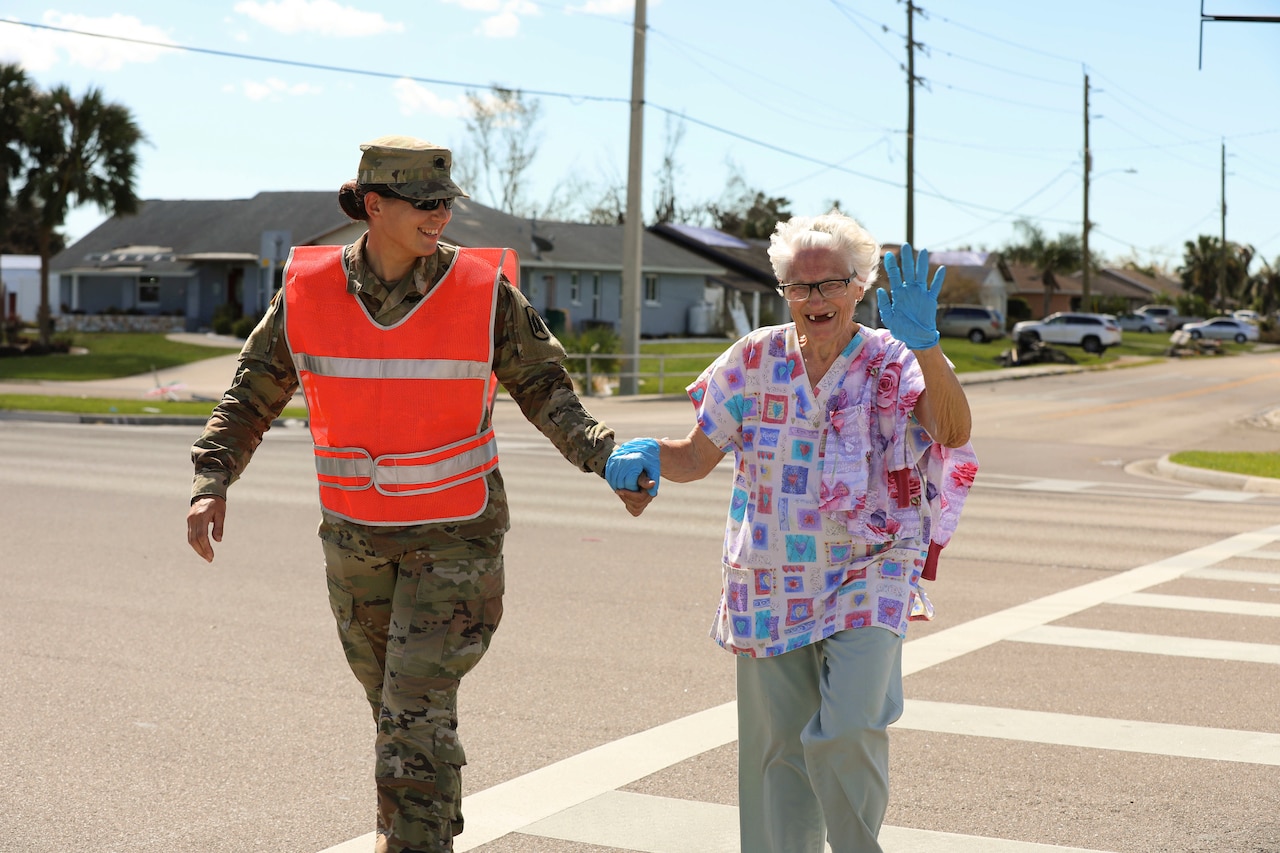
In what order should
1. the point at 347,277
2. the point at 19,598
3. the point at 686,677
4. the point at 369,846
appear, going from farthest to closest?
the point at 19,598, the point at 686,677, the point at 369,846, the point at 347,277

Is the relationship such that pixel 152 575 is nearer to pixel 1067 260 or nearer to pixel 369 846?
pixel 369 846

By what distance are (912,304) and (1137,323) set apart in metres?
87.5

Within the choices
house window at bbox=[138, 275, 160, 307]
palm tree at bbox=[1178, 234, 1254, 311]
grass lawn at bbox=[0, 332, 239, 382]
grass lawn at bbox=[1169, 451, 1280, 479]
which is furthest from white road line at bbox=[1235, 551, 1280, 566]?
palm tree at bbox=[1178, 234, 1254, 311]

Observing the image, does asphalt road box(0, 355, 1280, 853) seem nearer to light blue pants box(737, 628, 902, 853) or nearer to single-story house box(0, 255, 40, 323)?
light blue pants box(737, 628, 902, 853)

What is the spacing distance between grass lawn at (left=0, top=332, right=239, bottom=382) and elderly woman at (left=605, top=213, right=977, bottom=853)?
35651 millimetres

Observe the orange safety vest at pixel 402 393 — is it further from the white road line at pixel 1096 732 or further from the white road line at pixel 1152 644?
the white road line at pixel 1152 644

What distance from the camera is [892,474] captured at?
3793 mm

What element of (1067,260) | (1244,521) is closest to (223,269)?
(1244,521)

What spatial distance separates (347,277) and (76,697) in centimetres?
315

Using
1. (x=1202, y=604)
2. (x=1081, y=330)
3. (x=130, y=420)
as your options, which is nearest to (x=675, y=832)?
(x=1202, y=604)

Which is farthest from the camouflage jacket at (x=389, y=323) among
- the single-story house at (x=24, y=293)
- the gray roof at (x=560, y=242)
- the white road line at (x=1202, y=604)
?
the single-story house at (x=24, y=293)

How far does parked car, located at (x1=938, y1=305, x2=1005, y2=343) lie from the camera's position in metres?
62.9

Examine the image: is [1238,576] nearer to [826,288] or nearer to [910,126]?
[826,288]

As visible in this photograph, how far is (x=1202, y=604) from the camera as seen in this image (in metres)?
9.03
